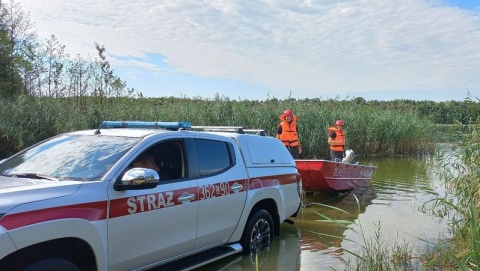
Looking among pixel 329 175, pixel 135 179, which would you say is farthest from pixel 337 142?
pixel 135 179

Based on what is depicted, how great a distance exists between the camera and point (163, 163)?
5059 millimetres

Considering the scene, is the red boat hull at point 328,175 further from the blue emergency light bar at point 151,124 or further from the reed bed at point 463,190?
the blue emergency light bar at point 151,124

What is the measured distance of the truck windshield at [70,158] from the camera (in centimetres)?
430

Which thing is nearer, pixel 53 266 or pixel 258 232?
pixel 53 266

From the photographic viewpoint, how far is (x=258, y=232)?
6.53 m

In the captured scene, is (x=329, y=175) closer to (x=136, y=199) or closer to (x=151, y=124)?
(x=151, y=124)

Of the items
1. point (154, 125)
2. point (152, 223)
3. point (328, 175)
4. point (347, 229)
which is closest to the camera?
point (152, 223)

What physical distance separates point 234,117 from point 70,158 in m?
14.9

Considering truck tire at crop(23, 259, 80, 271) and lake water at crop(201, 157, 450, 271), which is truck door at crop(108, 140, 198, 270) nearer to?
truck tire at crop(23, 259, 80, 271)

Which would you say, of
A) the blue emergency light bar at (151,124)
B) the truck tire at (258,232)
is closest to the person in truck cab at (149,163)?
the blue emergency light bar at (151,124)

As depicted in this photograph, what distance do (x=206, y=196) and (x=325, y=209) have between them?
597cm

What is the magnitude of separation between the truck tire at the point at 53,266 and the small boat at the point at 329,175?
307 inches

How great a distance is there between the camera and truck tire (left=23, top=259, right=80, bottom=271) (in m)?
3.42

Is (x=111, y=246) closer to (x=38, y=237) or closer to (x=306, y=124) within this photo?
(x=38, y=237)
